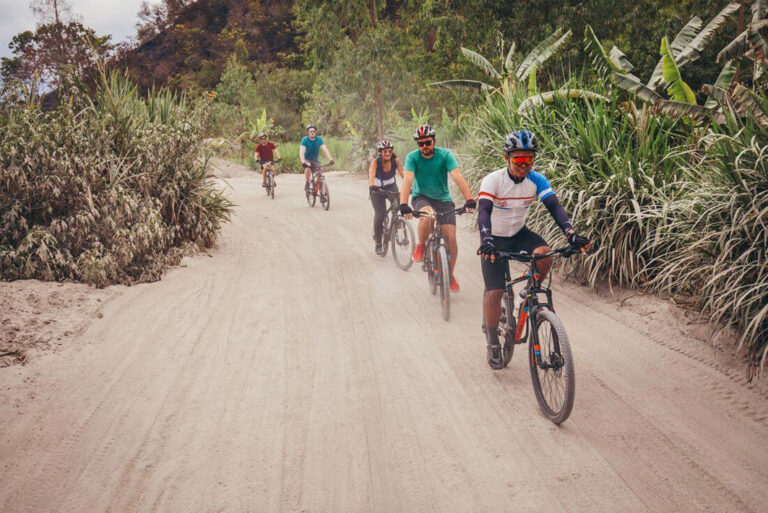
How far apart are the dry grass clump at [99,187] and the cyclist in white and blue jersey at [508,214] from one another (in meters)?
5.72

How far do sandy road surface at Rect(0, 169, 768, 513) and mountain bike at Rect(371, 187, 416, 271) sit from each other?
6.19 ft

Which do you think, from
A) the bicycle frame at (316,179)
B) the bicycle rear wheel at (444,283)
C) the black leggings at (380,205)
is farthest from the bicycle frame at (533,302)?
the bicycle frame at (316,179)

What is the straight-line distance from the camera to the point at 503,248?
5160 mm

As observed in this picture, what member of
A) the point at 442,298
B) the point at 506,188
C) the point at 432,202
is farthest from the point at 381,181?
the point at 506,188

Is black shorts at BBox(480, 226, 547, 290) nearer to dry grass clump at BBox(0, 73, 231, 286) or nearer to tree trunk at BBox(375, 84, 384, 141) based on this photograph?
dry grass clump at BBox(0, 73, 231, 286)

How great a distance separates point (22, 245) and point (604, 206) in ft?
26.1

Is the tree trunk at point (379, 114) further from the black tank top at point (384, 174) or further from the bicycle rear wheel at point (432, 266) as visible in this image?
the bicycle rear wheel at point (432, 266)

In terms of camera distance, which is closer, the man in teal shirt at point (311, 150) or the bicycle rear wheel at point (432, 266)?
the bicycle rear wheel at point (432, 266)

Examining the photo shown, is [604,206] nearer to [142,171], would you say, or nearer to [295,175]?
[142,171]

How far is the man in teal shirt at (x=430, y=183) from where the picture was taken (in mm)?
7250

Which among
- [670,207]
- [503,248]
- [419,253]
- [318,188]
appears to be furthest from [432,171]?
[318,188]

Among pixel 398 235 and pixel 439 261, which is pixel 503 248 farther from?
pixel 398 235

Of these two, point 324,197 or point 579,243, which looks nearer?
point 579,243

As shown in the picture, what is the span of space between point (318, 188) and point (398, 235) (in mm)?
7272
